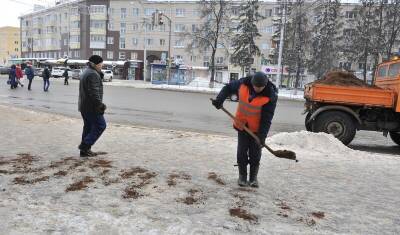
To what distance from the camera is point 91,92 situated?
6754mm

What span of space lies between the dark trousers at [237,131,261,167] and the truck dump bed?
219 inches

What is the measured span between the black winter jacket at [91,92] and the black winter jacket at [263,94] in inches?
89.1

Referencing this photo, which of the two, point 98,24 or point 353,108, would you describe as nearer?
point 353,108

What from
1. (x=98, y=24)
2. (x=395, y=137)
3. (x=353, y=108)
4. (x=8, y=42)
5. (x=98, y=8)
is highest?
(x=98, y=8)

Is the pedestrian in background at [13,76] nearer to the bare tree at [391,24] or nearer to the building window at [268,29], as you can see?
the bare tree at [391,24]

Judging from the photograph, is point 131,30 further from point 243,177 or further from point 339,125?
point 243,177

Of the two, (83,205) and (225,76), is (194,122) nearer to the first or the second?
(83,205)

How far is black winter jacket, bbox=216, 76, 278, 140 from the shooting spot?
215 inches

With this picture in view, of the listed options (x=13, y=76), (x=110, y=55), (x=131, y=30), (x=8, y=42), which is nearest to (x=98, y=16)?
(x=131, y=30)

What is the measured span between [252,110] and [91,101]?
9.13 feet

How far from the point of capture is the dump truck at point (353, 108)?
34.2ft

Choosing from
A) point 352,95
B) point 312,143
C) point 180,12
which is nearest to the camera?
point 312,143

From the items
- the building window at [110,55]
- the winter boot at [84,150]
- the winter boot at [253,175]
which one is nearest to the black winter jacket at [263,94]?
the winter boot at [253,175]

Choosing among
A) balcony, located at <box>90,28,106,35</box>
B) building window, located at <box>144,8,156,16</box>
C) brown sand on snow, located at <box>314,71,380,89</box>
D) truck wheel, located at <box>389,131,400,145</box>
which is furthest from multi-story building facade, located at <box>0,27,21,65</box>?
truck wheel, located at <box>389,131,400,145</box>
